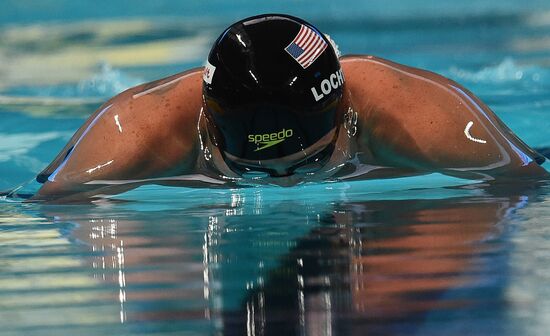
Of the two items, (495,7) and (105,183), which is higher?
(495,7)

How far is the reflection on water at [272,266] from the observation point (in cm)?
180

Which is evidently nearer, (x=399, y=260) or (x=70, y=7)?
(x=399, y=260)

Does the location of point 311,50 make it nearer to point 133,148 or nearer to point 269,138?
point 269,138

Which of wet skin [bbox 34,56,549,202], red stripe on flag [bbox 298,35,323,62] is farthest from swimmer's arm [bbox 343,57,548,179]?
red stripe on flag [bbox 298,35,323,62]

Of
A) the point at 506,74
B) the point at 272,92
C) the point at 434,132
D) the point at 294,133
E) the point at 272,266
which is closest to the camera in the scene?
the point at 272,266

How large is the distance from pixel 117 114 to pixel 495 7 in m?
5.47

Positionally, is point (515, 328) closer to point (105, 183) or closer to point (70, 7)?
point (105, 183)

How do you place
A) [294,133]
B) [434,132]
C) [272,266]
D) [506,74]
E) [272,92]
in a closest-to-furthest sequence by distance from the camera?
1. [272,266]
2. [272,92]
3. [294,133]
4. [434,132]
5. [506,74]

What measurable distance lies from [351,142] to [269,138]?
40cm

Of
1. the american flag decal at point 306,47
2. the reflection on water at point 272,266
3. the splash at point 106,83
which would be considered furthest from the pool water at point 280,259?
the splash at point 106,83

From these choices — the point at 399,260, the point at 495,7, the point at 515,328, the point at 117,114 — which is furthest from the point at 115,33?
the point at 515,328

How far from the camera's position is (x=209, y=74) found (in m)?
3.11

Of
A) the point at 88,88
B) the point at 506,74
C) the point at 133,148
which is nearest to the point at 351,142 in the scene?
the point at 133,148

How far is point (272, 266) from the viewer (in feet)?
7.34
